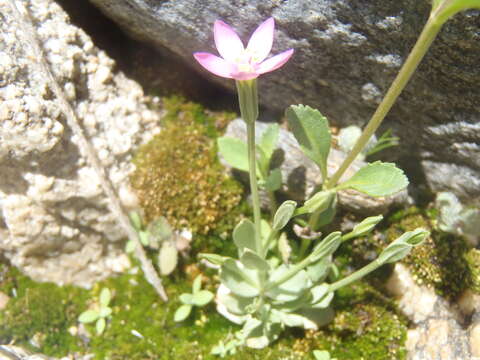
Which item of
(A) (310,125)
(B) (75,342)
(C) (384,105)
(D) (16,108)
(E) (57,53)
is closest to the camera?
(C) (384,105)

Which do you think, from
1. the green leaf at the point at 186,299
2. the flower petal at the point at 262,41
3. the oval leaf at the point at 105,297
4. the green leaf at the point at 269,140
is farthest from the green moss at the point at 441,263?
the oval leaf at the point at 105,297

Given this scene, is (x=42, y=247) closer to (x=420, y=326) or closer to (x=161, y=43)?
(x=161, y=43)

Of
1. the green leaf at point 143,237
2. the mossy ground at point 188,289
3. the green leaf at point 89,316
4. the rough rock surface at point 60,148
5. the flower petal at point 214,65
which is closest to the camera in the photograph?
the flower petal at point 214,65

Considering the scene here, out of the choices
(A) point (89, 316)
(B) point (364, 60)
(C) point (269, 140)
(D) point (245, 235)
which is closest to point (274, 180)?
(C) point (269, 140)

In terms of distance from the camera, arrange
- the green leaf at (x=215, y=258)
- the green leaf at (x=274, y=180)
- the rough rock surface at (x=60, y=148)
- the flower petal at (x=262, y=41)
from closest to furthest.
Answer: the flower petal at (x=262, y=41)
the green leaf at (x=215, y=258)
the rough rock surface at (x=60, y=148)
the green leaf at (x=274, y=180)

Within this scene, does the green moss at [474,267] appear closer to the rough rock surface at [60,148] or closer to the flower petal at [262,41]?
the flower petal at [262,41]

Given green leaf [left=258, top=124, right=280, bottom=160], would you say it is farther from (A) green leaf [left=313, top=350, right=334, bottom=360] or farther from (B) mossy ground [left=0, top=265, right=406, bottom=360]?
(A) green leaf [left=313, top=350, right=334, bottom=360]

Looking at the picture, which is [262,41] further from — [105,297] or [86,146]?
[105,297]

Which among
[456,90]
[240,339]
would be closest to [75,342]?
[240,339]
